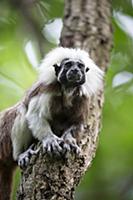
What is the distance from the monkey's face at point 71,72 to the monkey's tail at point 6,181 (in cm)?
82

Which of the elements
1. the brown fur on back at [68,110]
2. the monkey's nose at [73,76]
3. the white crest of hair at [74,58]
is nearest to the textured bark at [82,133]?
the brown fur on back at [68,110]

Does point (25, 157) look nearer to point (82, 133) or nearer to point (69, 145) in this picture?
point (69, 145)

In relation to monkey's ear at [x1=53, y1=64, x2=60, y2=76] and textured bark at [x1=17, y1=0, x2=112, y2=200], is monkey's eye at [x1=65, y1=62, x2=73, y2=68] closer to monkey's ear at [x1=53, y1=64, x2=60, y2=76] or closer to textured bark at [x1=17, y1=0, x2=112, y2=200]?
monkey's ear at [x1=53, y1=64, x2=60, y2=76]

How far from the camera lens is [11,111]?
4922 millimetres

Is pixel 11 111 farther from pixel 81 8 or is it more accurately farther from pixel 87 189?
pixel 81 8

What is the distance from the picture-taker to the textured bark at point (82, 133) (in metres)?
3.97

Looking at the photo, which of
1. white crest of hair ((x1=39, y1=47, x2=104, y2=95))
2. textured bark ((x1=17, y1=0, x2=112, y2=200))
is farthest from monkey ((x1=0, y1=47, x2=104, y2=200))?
textured bark ((x1=17, y1=0, x2=112, y2=200))

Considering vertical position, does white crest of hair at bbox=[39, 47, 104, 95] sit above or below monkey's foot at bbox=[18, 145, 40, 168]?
above

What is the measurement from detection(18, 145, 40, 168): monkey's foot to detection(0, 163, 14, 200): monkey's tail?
37 centimetres

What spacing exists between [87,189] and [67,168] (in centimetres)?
140

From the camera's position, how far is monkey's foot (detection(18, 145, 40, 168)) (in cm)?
426

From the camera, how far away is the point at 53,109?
4586 millimetres

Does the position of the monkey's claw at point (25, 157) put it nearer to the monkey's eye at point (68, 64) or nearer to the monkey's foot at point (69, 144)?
the monkey's foot at point (69, 144)

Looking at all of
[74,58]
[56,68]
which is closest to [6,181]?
[56,68]
